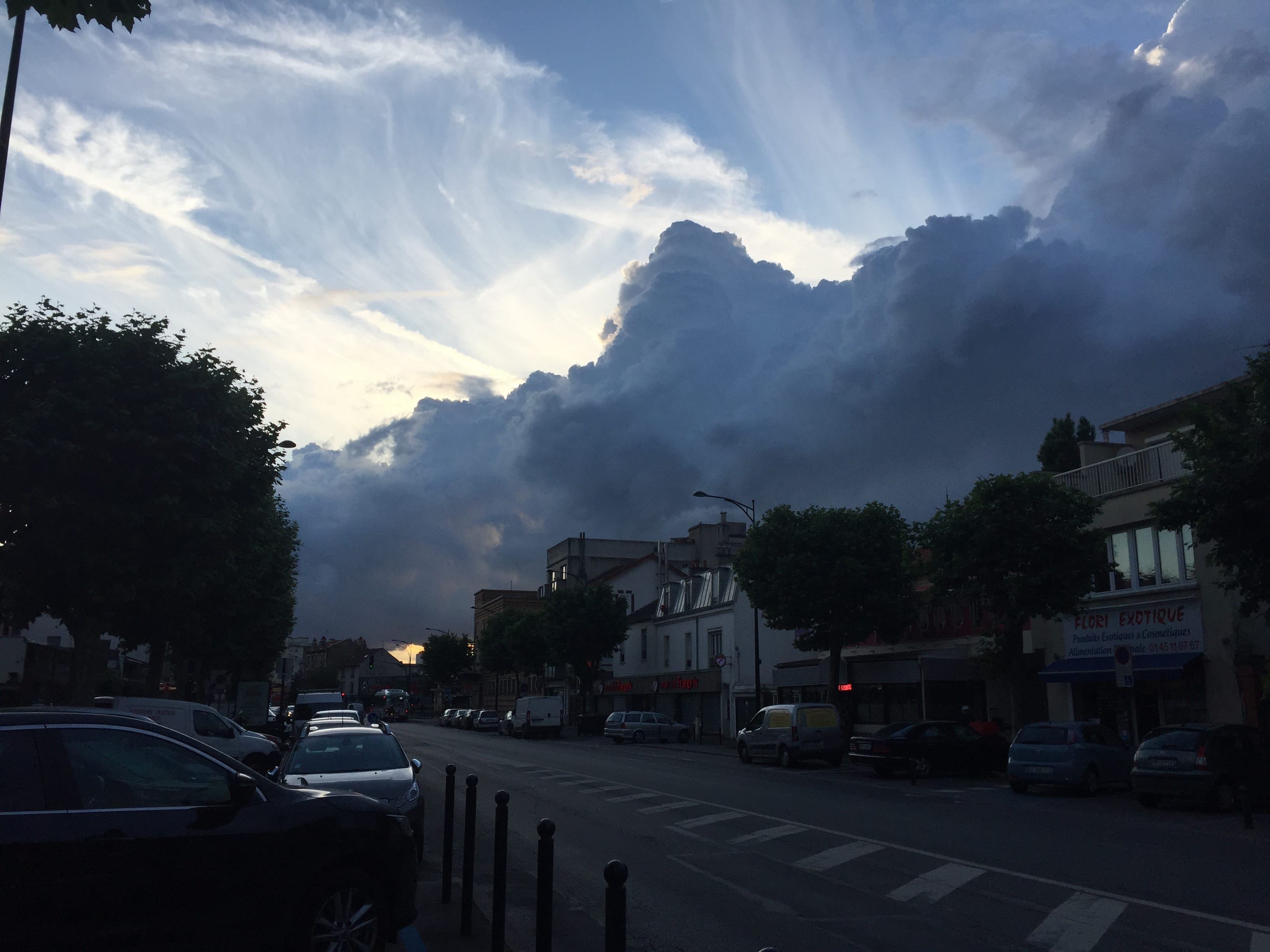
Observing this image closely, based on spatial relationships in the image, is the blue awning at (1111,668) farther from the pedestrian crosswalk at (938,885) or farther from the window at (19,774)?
the window at (19,774)

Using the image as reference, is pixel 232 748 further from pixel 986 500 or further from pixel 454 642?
pixel 454 642

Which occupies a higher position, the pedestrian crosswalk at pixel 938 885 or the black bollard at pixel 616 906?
the black bollard at pixel 616 906

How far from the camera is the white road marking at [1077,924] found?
779cm

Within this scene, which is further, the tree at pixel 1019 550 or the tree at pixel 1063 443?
the tree at pixel 1063 443

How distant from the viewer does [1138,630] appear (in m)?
28.3

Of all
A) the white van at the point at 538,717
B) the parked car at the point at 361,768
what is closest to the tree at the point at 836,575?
the white van at the point at 538,717

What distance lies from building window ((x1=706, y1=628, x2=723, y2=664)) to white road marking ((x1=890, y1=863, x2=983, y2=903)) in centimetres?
4375

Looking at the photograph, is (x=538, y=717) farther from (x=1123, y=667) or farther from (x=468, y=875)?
(x=468, y=875)

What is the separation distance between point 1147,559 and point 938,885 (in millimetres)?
21967

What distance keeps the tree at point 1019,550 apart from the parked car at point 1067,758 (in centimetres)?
544

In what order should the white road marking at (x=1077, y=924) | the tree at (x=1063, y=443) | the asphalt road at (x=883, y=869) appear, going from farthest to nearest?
the tree at (x=1063, y=443)
the asphalt road at (x=883, y=869)
the white road marking at (x=1077, y=924)

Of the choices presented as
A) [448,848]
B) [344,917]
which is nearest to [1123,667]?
[448,848]

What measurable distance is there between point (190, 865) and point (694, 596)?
56.0 m

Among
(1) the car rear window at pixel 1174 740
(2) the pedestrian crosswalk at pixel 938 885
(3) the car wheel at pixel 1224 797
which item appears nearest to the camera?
(2) the pedestrian crosswalk at pixel 938 885
